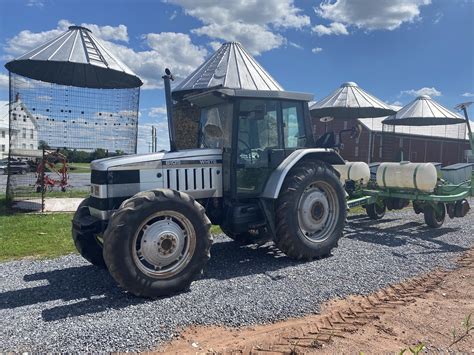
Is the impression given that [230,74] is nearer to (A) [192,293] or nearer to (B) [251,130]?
(B) [251,130]

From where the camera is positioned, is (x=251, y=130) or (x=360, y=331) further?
(x=251, y=130)

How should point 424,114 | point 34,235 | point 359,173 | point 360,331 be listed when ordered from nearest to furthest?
1. point 360,331
2. point 34,235
3. point 359,173
4. point 424,114

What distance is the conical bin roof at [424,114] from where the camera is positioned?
60.8 ft

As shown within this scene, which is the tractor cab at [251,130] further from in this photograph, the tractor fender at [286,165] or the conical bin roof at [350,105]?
the conical bin roof at [350,105]

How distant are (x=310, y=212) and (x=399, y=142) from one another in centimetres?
2717

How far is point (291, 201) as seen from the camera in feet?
19.2

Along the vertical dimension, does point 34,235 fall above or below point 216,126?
below

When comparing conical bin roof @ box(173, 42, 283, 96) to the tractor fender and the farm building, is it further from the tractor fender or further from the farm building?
the tractor fender

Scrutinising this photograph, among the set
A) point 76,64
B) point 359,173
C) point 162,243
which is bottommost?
point 162,243

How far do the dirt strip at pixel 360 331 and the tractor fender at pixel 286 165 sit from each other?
1.79m

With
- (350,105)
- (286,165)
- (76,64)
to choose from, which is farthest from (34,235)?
(350,105)

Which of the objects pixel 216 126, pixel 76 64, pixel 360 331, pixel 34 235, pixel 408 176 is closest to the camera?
pixel 360 331

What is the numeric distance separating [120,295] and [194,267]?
884 millimetres

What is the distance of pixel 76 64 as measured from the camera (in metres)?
11.6
